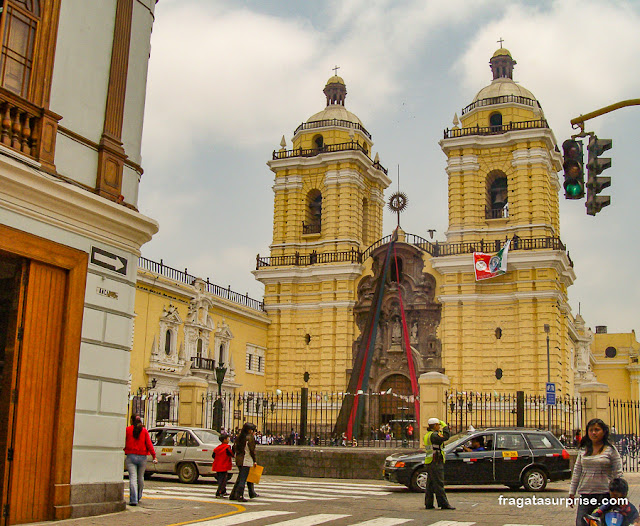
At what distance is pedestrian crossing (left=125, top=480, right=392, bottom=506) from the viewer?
14656mm

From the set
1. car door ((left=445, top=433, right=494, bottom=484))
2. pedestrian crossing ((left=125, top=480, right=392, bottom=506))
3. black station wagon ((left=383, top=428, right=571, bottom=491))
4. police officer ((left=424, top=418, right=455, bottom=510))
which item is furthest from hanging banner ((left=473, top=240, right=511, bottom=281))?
police officer ((left=424, top=418, right=455, bottom=510))

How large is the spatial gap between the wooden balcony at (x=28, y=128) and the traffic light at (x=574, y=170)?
7353 millimetres

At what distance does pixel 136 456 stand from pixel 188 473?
18.6 ft

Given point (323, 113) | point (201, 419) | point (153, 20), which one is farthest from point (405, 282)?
point (153, 20)

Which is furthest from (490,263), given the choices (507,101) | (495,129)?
(507,101)

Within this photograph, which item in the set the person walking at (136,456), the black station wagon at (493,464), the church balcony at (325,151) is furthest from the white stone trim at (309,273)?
the person walking at (136,456)

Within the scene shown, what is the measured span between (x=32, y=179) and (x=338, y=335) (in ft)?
109

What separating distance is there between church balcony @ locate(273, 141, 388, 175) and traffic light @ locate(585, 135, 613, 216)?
33727 mm

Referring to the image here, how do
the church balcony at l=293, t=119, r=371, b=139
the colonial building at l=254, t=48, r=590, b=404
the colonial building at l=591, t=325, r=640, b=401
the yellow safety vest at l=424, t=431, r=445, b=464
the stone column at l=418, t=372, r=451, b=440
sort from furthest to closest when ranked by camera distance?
the colonial building at l=591, t=325, r=640, b=401 → the church balcony at l=293, t=119, r=371, b=139 → the colonial building at l=254, t=48, r=590, b=404 → the stone column at l=418, t=372, r=451, b=440 → the yellow safety vest at l=424, t=431, r=445, b=464

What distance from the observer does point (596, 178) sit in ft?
36.8

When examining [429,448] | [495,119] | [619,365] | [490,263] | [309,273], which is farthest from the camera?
[619,365]

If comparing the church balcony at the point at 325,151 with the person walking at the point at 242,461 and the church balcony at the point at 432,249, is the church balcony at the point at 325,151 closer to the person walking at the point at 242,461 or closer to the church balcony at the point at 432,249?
the church balcony at the point at 432,249

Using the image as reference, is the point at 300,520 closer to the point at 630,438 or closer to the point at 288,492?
the point at 288,492

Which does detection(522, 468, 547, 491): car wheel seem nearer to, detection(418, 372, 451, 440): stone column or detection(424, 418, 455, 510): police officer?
detection(424, 418, 455, 510): police officer
